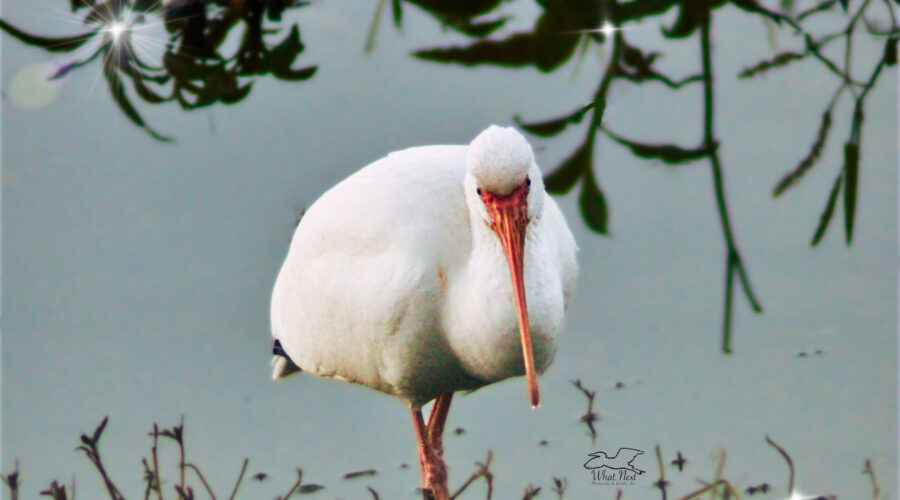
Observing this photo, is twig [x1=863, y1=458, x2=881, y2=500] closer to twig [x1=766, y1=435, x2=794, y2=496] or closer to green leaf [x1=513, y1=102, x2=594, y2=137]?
twig [x1=766, y1=435, x2=794, y2=496]

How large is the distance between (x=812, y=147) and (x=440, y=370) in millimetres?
880

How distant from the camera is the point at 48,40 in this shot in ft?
6.25

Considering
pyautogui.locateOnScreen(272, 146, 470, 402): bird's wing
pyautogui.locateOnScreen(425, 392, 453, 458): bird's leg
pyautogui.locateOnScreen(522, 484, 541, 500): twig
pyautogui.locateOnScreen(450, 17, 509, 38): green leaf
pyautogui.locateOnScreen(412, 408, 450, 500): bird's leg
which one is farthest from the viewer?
pyautogui.locateOnScreen(425, 392, 453, 458): bird's leg

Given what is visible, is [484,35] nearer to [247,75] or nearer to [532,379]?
[247,75]

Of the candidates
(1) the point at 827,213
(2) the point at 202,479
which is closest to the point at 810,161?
(1) the point at 827,213

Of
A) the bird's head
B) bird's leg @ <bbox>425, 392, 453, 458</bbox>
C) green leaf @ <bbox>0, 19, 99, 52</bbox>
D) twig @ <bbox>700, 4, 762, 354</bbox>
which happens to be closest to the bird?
the bird's head

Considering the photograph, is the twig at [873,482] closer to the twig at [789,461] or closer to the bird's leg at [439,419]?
the twig at [789,461]

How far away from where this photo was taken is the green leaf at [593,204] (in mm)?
1873

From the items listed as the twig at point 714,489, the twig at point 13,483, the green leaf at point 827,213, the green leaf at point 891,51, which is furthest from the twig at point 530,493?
the green leaf at point 891,51

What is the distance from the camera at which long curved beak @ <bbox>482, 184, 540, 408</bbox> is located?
1.57 metres

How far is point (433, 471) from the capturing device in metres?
2.01

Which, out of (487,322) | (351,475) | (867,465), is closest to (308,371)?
(351,475)

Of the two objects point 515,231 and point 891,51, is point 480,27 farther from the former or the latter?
point 891,51

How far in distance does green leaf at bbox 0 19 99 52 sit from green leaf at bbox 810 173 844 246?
1.46m
